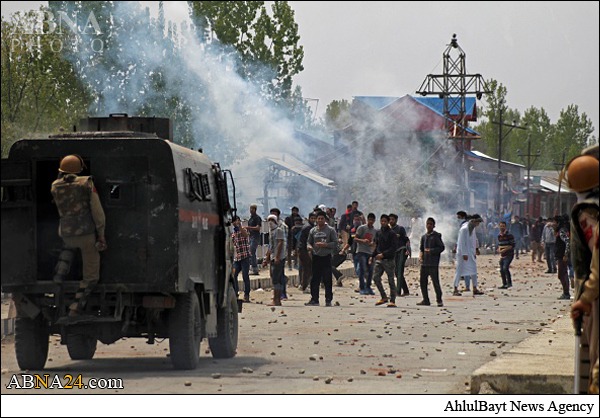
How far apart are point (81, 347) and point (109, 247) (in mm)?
1807

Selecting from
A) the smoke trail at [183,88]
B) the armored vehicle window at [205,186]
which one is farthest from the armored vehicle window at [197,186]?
the smoke trail at [183,88]

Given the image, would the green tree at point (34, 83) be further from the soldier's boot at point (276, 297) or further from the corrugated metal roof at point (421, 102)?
the corrugated metal roof at point (421, 102)

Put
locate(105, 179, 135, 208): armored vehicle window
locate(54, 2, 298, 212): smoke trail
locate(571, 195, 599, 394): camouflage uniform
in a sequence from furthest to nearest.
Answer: locate(54, 2, 298, 212): smoke trail → locate(105, 179, 135, 208): armored vehicle window → locate(571, 195, 599, 394): camouflage uniform

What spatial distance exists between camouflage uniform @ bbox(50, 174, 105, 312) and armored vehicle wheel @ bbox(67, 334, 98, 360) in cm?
133

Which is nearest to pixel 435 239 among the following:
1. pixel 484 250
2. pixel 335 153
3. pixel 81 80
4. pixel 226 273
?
pixel 226 273

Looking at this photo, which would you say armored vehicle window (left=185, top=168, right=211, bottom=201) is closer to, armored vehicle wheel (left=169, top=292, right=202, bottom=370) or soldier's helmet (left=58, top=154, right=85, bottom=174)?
armored vehicle wheel (left=169, top=292, right=202, bottom=370)

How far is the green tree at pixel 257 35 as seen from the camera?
44.2 meters

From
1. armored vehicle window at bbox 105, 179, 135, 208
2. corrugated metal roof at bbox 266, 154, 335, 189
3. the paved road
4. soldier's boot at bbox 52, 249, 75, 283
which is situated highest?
corrugated metal roof at bbox 266, 154, 335, 189

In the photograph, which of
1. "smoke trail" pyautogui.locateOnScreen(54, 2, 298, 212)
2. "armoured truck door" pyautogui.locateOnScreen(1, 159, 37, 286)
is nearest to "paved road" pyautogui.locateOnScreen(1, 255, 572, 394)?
"armoured truck door" pyautogui.locateOnScreen(1, 159, 37, 286)

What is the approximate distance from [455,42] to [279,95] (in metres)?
11.0

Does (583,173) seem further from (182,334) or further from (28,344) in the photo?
(28,344)

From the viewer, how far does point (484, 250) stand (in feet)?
187

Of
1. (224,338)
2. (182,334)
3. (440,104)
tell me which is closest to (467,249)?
(224,338)

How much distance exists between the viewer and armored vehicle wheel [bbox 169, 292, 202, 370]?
12578 millimetres
